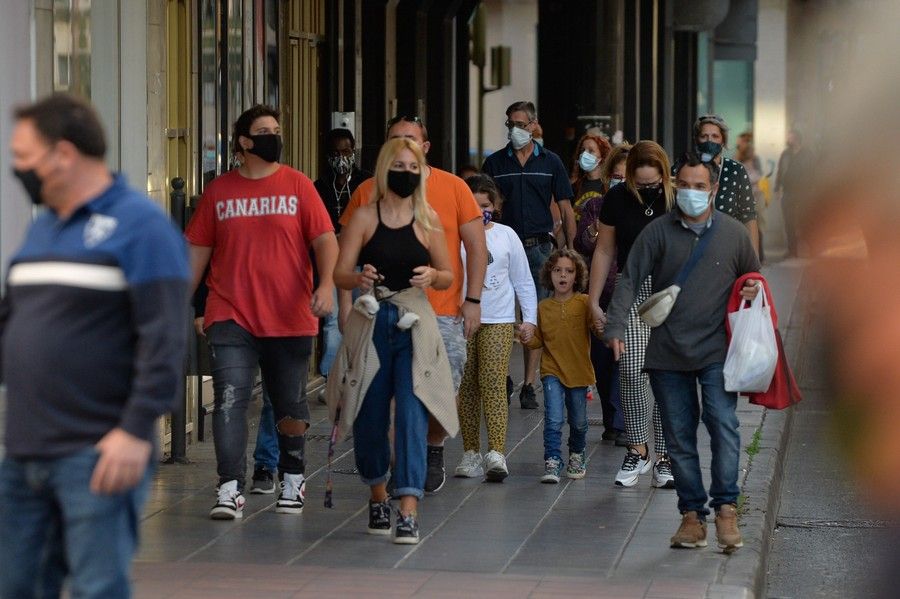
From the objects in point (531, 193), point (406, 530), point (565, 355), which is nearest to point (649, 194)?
point (565, 355)

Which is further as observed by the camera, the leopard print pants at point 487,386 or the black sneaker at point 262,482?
the leopard print pants at point 487,386

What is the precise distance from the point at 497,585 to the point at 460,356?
5.38 feet

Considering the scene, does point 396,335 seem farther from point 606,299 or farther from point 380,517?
point 606,299

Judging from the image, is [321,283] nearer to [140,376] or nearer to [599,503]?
[599,503]

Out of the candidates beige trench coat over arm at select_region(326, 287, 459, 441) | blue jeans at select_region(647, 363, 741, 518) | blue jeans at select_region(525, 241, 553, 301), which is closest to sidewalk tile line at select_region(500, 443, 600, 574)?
beige trench coat over arm at select_region(326, 287, 459, 441)

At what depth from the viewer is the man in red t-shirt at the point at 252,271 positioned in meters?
7.96

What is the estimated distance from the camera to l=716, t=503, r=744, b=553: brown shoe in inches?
291

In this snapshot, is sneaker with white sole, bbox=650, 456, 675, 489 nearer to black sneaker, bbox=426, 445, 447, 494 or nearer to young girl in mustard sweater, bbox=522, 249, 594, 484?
young girl in mustard sweater, bbox=522, 249, 594, 484

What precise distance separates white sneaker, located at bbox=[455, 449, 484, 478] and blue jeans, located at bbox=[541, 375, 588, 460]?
0.36 metres

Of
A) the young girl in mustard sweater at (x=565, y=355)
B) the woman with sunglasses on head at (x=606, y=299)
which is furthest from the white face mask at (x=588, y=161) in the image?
the young girl in mustard sweater at (x=565, y=355)

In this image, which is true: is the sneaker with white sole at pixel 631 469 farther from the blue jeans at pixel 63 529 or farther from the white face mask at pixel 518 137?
the blue jeans at pixel 63 529

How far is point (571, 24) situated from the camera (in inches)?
869

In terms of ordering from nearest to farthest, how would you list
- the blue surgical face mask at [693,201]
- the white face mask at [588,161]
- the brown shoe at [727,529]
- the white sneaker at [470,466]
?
1. the brown shoe at [727,529]
2. the blue surgical face mask at [693,201]
3. the white sneaker at [470,466]
4. the white face mask at [588,161]

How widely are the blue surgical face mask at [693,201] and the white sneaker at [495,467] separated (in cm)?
210
